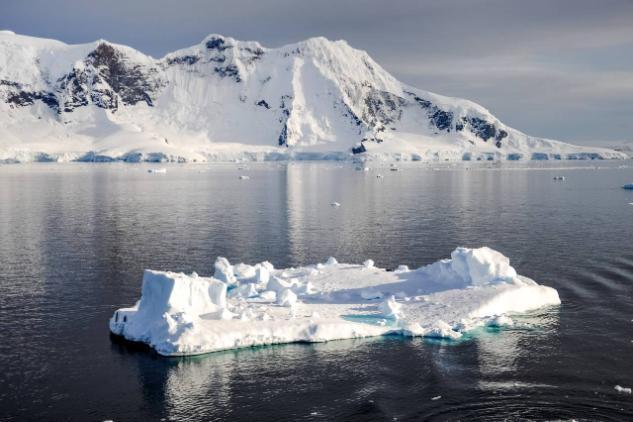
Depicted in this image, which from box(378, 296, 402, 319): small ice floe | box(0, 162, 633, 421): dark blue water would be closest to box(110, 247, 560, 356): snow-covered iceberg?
box(378, 296, 402, 319): small ice floe

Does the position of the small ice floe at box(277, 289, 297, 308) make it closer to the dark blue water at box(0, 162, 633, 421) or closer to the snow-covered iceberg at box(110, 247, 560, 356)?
the snow-covered iceberg at box(110, 247, 560, 356)

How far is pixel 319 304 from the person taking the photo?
37.7 metres

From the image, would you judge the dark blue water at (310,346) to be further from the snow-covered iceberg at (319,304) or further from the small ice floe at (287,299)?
the small ice floe at (287,299)

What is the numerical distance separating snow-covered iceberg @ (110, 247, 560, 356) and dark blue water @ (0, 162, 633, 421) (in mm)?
1145

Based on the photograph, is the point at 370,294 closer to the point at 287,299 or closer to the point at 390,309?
the point at 390,309

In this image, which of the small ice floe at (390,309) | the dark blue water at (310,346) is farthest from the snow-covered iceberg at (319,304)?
the dark blue water at (310,346)

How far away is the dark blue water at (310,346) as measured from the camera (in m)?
25.0

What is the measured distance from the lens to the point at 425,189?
131 metres

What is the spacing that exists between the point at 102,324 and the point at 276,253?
888 inches

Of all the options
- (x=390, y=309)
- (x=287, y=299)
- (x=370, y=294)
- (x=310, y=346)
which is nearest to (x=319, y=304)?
(x=287, y=299)

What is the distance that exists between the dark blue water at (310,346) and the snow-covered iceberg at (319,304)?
1145mm

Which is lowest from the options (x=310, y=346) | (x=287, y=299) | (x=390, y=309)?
(x=310, y=346)

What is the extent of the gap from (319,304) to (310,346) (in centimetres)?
625

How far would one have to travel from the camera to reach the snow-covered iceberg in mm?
31875
